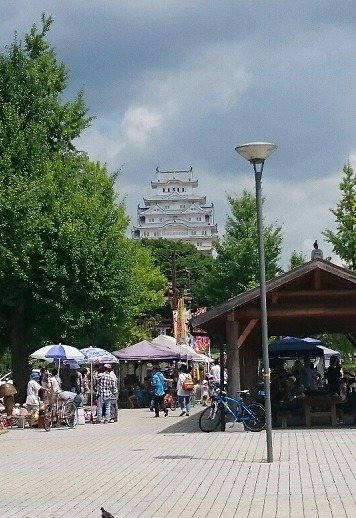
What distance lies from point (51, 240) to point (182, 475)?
2142 cm

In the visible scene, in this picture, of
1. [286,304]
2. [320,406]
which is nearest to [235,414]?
[320,406]

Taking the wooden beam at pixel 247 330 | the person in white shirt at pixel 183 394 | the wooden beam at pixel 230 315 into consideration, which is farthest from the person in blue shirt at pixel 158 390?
the wooden beam at pixel 230 315

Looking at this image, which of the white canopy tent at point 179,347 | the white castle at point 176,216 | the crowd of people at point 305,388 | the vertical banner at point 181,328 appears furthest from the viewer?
the white castle at point 176,216

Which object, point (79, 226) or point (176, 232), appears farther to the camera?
point (176, 232)

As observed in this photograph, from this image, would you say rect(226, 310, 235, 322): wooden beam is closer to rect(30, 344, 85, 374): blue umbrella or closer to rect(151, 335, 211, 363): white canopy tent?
rect(30, 344, 85, 374): blue umbrella

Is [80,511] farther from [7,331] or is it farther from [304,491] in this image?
[7,331]

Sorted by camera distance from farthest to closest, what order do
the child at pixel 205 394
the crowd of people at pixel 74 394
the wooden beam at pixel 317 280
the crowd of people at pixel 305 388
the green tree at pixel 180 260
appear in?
the green tree at pixel 180 260, the child at pixel 205 394, the crowd of people at pixel 74 394, the crowd of people at pixel 305 388, the wooden beam at pixel 317 280

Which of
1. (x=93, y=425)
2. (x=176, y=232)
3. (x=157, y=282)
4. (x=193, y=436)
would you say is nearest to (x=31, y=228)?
(x=93, y=425)

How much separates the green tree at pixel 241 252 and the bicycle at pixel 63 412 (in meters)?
28.0

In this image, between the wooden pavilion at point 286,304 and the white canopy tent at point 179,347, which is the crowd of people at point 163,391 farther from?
the wooden pavilion at point 286,304

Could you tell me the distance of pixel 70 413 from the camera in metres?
26.3

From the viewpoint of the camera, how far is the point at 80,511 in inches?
441

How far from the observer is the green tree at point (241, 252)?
54156 millimetres

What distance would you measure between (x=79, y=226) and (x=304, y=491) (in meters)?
24.0
